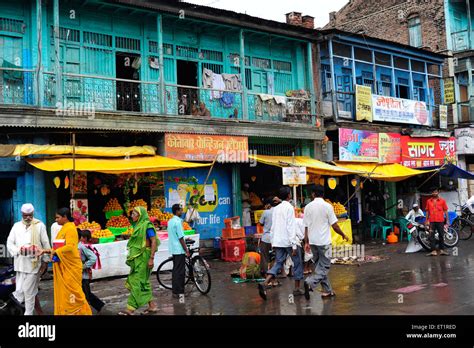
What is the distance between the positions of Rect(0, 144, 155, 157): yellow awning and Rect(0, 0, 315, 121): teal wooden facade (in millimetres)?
1185

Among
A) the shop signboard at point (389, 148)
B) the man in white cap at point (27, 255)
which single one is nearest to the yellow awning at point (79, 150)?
the man in white cap at point (27, 255)

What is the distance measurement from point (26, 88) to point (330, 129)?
1037 cm

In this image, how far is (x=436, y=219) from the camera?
13797mm

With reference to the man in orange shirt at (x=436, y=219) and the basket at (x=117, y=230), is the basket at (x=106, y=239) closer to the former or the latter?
the basket at (x=117, y=230)

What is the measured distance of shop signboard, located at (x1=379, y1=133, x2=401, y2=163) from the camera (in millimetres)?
20000

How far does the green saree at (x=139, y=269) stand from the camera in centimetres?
772

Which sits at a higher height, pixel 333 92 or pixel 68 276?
pixel 333 92

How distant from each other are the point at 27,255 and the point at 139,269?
1.57 meters

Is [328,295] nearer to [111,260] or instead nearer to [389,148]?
[111,260]

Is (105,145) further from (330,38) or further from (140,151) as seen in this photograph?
(330,38)

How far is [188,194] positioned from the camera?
50.6 ft

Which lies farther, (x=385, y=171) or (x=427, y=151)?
(x=427, y=151)

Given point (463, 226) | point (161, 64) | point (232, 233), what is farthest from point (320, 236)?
point (463, 226)

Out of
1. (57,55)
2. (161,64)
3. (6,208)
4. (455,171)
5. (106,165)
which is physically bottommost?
(6,208)
